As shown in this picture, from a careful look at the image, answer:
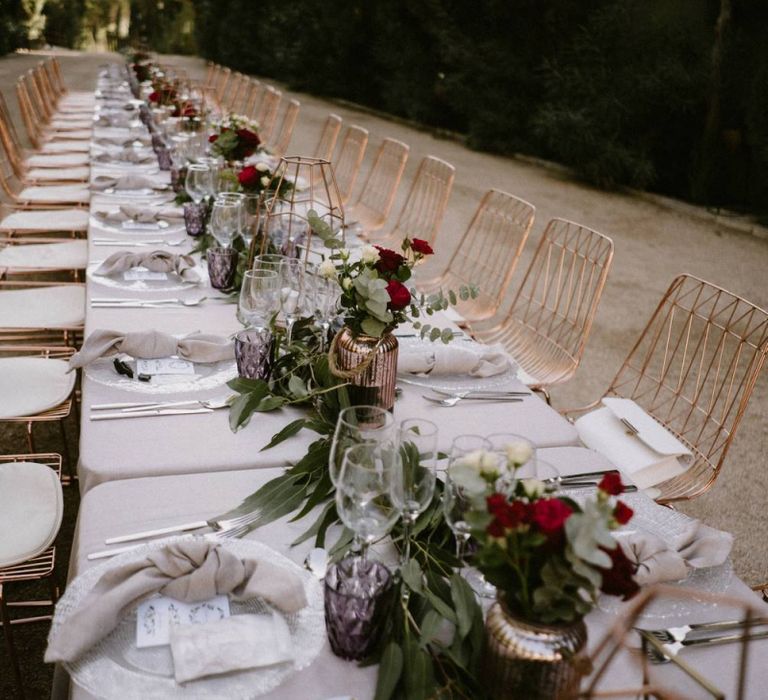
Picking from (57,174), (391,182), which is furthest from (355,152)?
(57,174)

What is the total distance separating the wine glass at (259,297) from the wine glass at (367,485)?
81 cm

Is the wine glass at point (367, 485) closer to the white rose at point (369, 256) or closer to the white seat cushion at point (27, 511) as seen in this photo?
the white rose at point (369, 256)

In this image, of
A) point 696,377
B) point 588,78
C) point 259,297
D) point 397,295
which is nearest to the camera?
point 397,295

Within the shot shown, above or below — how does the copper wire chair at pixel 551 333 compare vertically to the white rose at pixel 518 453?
below

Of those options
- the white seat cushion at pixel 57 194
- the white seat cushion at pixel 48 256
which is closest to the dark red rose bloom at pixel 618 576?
the white seat cushion at pixel 48 256

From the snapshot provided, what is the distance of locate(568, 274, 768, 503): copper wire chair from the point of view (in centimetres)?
206

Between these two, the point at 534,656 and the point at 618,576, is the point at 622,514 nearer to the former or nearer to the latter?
the point at 618,576

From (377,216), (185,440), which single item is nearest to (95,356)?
(185,440)

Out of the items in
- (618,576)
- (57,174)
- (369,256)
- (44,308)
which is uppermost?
(369,256)

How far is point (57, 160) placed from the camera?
570 centimetres

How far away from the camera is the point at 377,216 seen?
189 inches

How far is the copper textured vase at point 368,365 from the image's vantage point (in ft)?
5.22

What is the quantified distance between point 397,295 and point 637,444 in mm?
920

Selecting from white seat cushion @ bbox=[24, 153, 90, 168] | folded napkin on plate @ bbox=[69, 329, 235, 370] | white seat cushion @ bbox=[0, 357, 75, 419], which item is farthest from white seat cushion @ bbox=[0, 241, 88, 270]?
white seat cushion @ bbox=[24, 153, 90, 168]
